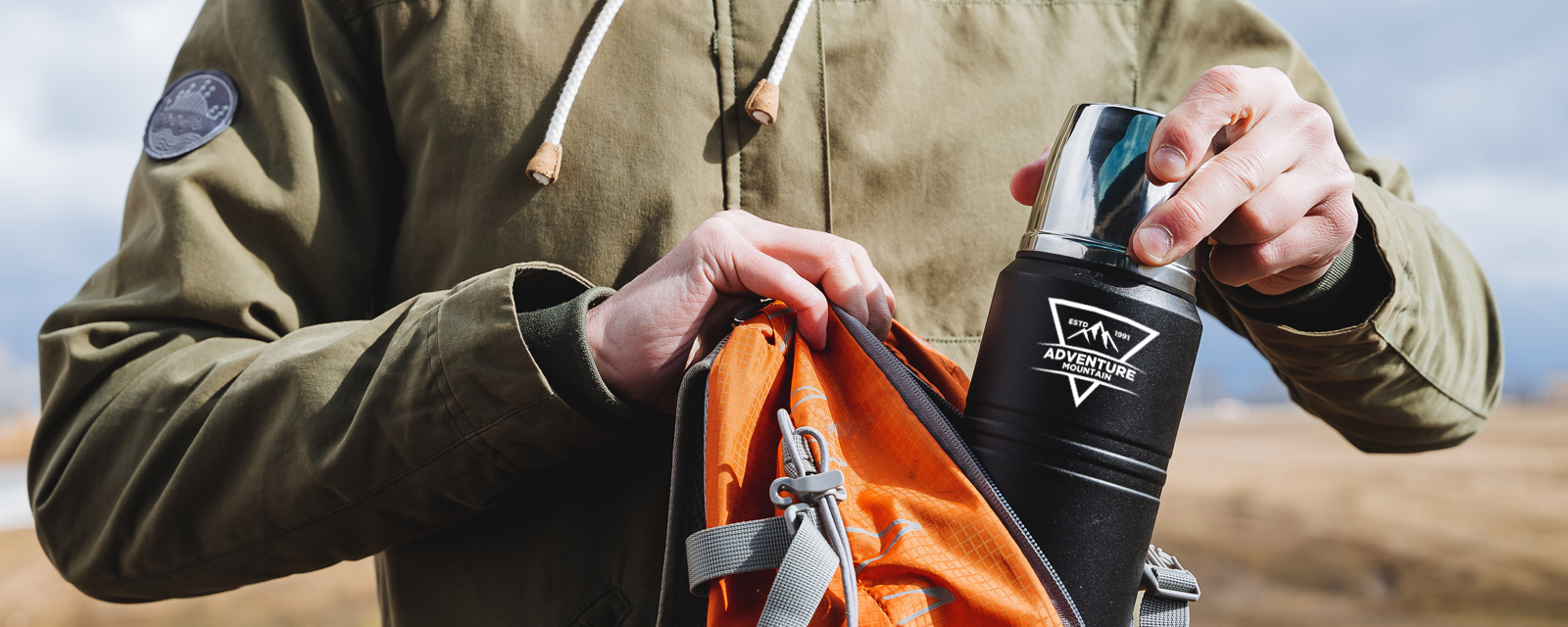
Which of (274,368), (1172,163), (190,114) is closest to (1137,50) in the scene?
(1172,163)

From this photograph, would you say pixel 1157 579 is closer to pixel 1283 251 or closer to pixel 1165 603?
pixel 1165 603

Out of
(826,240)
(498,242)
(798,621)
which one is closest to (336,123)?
(498,242)

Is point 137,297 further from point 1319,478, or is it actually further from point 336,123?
point 1319,478

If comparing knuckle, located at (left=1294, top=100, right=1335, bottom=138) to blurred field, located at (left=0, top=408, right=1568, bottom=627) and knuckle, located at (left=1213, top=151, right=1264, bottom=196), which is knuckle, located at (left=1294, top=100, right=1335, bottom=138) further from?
blurred field, located at (left=0, top=408, right=1568, bottom=627)

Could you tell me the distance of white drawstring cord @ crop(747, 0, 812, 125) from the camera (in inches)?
55.4

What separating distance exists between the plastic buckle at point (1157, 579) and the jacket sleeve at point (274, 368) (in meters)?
0.70

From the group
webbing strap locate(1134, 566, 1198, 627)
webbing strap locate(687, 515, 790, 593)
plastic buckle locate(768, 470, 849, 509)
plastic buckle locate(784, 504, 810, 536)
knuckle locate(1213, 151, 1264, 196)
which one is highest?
knuckle locate(1213, 151, 1264, 196)

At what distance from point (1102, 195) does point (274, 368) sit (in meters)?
1.12

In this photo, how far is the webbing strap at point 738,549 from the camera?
3.02 feet

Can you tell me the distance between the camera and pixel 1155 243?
3.15 feet

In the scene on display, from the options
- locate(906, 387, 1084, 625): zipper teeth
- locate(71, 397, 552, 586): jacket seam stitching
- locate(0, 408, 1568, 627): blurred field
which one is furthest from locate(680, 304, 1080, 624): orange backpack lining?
locate(0, 408, 1568, 627): blurred field

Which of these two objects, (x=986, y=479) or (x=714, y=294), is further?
(x=714, y=294)

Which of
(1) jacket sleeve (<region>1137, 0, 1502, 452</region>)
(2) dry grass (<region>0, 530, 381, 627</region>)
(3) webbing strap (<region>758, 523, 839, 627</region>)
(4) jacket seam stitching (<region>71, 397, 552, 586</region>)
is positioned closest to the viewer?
(3) webbing strap (<region>758, 523, 839, 627</region>)

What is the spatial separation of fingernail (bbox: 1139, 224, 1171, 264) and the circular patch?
141 cm
